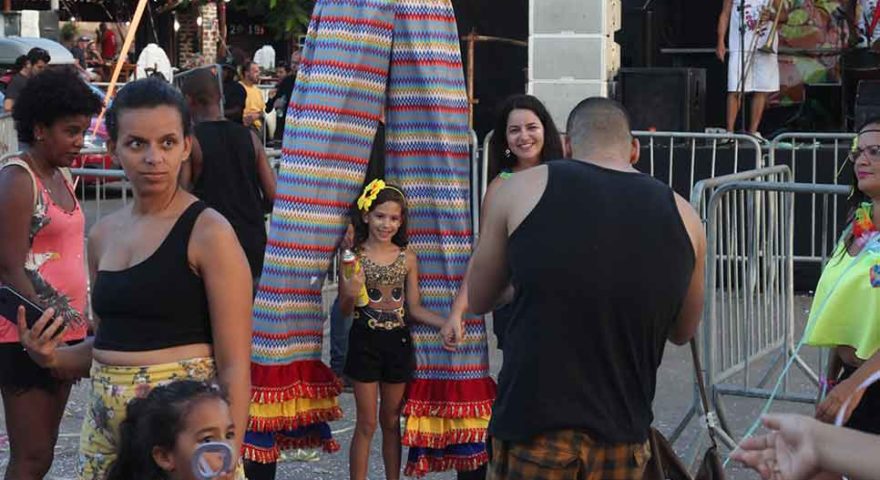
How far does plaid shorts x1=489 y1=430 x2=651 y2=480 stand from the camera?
13.1ft

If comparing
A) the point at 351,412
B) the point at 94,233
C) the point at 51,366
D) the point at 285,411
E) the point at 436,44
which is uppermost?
the point at 436,44

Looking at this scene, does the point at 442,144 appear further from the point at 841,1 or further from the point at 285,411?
the point at 841,1

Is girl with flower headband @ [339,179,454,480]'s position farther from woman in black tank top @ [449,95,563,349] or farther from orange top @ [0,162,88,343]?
orange top @ [0,162,88,343]

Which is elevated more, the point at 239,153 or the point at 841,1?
the point at 841,1

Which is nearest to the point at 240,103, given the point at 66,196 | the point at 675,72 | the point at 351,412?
the point at 351,412

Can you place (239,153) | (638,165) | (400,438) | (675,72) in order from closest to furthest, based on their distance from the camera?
1. (400,438)
2. (239,153)
3. (638,165)
4. (675,72)

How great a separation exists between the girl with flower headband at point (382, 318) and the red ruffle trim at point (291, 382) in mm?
213

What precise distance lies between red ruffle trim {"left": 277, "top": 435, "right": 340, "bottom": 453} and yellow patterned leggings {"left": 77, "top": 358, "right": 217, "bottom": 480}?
5.68 feet

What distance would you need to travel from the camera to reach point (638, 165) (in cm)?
1144

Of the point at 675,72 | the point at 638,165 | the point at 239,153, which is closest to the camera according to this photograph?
the point at 239,153

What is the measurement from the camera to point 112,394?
3.83 m

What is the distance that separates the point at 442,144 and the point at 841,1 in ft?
30.2

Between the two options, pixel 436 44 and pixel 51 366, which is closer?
pixel 51 366

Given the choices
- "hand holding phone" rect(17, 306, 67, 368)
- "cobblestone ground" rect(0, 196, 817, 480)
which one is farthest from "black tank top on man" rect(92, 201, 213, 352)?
"cobblestone ground" rect(0, 196, 817, 480)
